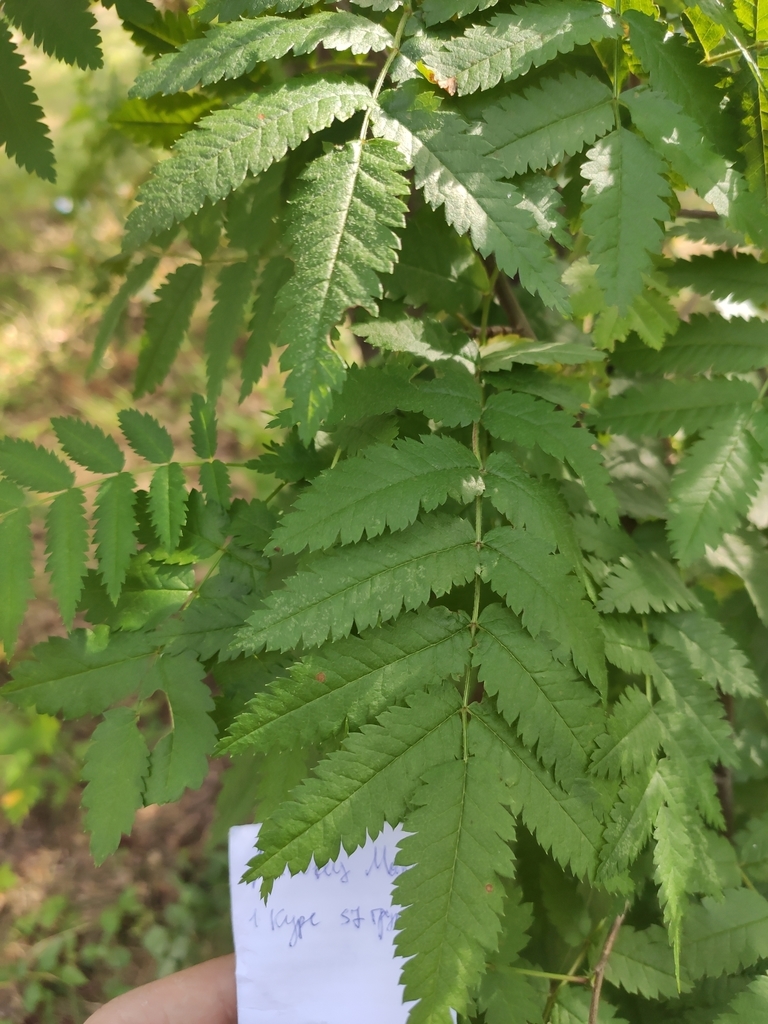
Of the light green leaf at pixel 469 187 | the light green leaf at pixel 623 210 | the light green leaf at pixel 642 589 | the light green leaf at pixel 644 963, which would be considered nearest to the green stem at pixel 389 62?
the light green leaf at pixel 469 187

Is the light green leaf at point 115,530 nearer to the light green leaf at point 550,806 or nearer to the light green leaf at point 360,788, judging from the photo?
the light green leaf at point 360,788

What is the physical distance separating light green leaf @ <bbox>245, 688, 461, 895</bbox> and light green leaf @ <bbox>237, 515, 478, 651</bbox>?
12cm

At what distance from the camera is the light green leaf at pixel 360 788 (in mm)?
745

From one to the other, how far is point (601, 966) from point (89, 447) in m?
1.13

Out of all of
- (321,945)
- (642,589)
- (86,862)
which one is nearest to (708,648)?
(642,589)

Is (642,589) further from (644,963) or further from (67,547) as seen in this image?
(67,547)

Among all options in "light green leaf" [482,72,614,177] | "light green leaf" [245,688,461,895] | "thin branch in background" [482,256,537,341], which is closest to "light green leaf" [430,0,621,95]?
"light green leaf" [482,72,614,177]

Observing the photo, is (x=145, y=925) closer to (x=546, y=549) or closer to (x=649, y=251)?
(x=546, y=549)

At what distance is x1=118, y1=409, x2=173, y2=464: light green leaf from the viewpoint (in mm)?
1156

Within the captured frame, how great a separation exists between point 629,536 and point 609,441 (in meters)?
0.26

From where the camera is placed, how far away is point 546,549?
0.90 m

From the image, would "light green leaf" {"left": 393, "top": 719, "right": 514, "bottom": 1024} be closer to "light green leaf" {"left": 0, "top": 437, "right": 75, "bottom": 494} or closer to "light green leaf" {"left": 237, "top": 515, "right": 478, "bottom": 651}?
"light green leaf" {"left": 237, "top": 515, "right": 478, "bottom": 651}

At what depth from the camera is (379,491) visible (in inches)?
34.6

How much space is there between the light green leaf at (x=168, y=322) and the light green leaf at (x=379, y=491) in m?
0.64
